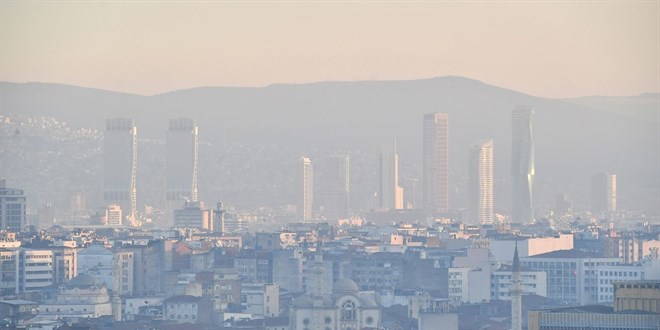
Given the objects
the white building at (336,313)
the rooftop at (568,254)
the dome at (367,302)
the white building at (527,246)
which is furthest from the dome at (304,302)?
the white building at (527,246)

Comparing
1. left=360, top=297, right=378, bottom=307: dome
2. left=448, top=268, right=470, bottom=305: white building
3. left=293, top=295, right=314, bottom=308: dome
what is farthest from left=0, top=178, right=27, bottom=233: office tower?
left=360, top=297, right=378, bottom=307: dome

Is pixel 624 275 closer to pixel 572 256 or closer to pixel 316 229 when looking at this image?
pixel 572 256

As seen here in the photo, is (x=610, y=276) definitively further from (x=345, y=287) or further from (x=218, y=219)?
(x=218, y=219)

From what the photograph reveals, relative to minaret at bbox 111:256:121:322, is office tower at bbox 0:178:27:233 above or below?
above

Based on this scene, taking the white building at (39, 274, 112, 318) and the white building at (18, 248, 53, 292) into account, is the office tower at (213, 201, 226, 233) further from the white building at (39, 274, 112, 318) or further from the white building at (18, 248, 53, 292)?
the white building at (39, 274, 112, 318)

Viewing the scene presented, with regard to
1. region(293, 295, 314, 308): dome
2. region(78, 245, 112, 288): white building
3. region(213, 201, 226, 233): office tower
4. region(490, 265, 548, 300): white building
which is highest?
region(213, 201, 226, 233): office tower

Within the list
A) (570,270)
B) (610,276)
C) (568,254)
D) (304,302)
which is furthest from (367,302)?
(568,254)

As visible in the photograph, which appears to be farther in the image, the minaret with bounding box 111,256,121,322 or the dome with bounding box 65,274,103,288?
the dome with bounding box 65,274,103,288

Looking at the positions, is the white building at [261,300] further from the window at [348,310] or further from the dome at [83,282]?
the window at [348,310]
